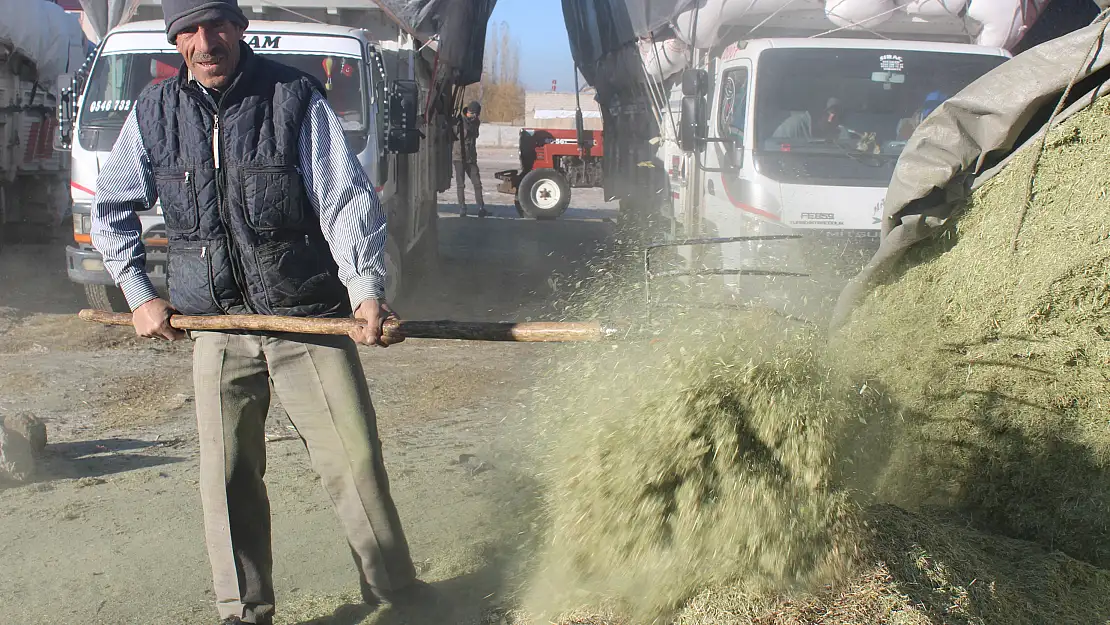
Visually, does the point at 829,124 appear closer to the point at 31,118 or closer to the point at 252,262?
the point at 252,262

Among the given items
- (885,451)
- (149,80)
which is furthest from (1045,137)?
(149,80)

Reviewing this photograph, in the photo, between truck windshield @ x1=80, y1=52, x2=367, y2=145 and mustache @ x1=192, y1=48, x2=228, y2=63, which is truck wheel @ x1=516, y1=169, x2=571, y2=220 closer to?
truck windshield @ x1=80, y1=52, x2=367, y2=145

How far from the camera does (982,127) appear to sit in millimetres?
3059

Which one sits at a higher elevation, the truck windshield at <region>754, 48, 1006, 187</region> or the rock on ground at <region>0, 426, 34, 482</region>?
the truck windshield at <region>754, 48, 1006, 187</region>

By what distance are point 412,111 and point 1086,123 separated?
5645 mm

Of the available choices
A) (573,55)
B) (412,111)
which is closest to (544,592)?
(412,111)

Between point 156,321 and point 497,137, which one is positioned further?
point 497,137

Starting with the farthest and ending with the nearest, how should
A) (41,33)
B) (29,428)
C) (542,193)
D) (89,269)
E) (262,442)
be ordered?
1. (542,193)
2. (41,33)
3. (89,269)
4. (29,428)
5. (262,442)

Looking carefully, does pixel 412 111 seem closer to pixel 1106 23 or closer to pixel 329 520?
pixel 329 520

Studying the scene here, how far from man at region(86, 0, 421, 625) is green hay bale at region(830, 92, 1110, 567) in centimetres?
164

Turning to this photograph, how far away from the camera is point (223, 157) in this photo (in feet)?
9.51

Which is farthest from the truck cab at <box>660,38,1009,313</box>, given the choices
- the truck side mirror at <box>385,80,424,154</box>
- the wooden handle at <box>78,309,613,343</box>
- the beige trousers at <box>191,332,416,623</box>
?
the beige trousers at <box>191,332,416,623</box>

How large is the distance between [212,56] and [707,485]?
6.26 feet

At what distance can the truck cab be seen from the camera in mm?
6582
